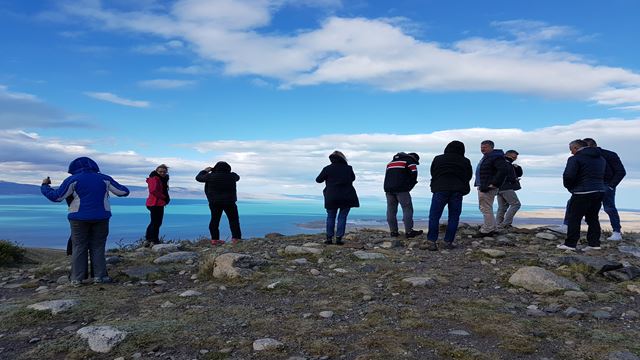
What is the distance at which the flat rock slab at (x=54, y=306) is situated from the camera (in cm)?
633

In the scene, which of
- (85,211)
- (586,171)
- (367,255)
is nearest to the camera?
(85,211)

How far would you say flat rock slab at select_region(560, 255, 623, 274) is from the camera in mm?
8086

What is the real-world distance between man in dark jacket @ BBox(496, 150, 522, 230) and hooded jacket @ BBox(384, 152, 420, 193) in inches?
97.7

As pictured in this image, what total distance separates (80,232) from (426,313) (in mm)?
6214

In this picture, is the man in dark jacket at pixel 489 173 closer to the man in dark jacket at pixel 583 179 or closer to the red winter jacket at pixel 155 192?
the man in dark jacket at pixel 583 179

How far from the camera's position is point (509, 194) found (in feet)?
42.0

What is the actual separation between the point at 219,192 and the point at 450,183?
625 cm

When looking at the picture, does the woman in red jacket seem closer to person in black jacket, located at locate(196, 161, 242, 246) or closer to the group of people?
the group of people

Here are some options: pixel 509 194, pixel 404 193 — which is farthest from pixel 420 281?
pixel 509 194

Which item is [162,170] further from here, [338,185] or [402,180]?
[402,180]

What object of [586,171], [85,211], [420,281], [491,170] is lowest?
[420,281]

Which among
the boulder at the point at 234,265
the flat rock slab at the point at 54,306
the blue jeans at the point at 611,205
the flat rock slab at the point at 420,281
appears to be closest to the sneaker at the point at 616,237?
the blue jeans at the point at 611,205

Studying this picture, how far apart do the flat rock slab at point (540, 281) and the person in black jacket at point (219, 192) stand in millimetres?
7869

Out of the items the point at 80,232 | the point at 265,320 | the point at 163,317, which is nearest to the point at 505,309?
the point at 265,320
